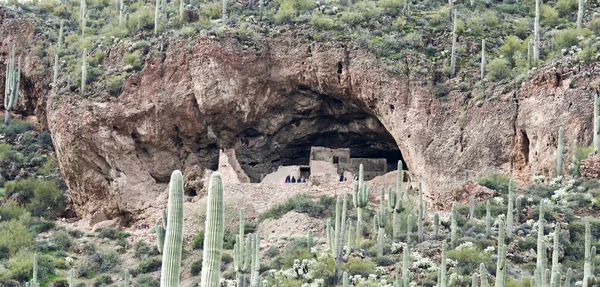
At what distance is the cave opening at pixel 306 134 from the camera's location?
→ 170 feet

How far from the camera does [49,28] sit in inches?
2377

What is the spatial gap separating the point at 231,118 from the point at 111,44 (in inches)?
282

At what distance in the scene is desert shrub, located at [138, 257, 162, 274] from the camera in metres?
43.1

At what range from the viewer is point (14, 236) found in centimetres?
4584

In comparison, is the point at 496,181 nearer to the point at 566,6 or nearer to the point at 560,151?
the point at 560,151

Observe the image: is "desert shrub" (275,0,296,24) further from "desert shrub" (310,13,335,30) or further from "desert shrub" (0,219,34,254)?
"desert shrub" (0,219,34,254)

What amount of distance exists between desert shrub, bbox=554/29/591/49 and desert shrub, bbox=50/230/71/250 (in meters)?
20.4

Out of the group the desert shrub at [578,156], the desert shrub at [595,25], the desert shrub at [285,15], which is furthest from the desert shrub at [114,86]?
the desert shrub at [595,25]

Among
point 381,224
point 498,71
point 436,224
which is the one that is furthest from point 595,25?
A: point 381,224

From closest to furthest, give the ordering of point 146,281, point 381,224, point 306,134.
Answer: point 381,224, point 146,281, point 306,134

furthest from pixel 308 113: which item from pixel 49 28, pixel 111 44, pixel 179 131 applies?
pixel 49 28

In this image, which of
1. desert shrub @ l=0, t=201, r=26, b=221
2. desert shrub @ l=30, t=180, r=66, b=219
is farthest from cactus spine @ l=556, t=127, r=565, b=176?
desert shrub @ l=0, t=201, r=26, b=221

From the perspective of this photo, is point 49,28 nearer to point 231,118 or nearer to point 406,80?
point 231,118

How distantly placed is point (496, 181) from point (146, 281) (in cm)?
1298
